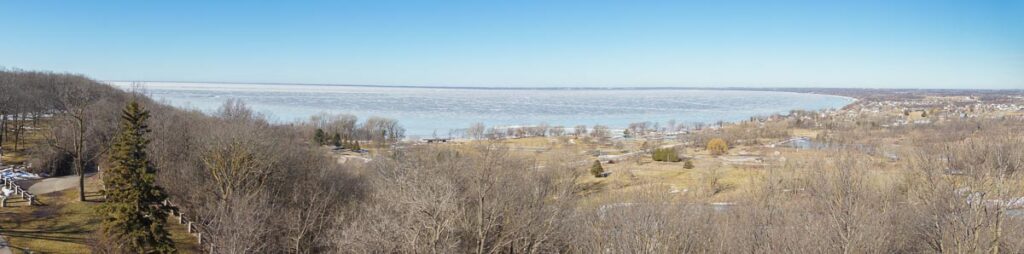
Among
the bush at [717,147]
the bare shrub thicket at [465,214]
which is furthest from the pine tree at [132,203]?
the bush at [717,147]

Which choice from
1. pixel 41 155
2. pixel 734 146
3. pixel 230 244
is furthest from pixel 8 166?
pixel 734 146

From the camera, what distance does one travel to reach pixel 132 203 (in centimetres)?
1730

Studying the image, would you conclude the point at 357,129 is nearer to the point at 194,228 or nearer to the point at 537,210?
the point at 194,228

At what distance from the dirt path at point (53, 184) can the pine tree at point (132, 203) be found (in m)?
16.0

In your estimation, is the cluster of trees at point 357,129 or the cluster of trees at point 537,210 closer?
the cluster of trees at point 537,210

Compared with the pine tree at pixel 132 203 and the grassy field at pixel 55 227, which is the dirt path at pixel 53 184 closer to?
the grassy field at pixel 55 227

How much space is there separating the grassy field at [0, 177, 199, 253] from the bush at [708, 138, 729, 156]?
5683 cm

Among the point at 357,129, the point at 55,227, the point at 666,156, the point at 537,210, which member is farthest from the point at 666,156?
the point at 55,227

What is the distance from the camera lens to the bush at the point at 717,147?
66688mm

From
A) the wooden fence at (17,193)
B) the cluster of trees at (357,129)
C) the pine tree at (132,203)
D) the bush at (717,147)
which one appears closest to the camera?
the pine tree at (132,203)

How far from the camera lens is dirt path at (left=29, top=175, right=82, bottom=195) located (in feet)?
96.6

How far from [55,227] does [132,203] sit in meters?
9.20

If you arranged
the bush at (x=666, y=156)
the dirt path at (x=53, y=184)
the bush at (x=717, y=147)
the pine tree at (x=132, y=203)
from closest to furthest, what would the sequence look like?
the pine tree at (x=132, y=203), the dirt path at (x=53, y=184), the bush at (x=666, y=156), the bush at (x=717, y=147)

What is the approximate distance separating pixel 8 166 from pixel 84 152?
429cm
